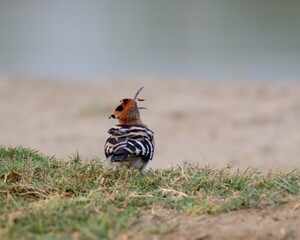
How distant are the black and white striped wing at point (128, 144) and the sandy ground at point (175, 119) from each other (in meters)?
3.66

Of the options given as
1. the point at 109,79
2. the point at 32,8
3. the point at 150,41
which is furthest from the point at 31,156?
the point at 32,8

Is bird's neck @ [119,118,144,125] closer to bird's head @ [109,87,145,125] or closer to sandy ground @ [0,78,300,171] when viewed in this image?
bird's head @ [109,87,145,125]

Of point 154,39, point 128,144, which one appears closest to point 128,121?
point 128,144

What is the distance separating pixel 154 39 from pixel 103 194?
1749cm

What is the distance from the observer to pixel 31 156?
6586 millimetres

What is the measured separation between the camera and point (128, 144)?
21.2 ft

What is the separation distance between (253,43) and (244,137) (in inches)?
403

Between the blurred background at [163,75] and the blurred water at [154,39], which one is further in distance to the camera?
the blurred water at [154,39]

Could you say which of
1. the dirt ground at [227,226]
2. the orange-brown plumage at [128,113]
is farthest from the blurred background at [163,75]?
the dirt ground at [227,226]

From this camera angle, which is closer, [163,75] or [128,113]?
[128,113]

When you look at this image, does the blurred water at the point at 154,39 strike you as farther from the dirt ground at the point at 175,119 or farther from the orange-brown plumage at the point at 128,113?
the orange-brown plumage at the point at 128,113

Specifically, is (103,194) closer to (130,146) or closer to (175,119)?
(130,146)

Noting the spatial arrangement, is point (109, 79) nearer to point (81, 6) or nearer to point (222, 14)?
point (222, 14)

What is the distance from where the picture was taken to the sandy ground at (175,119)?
455 inches
